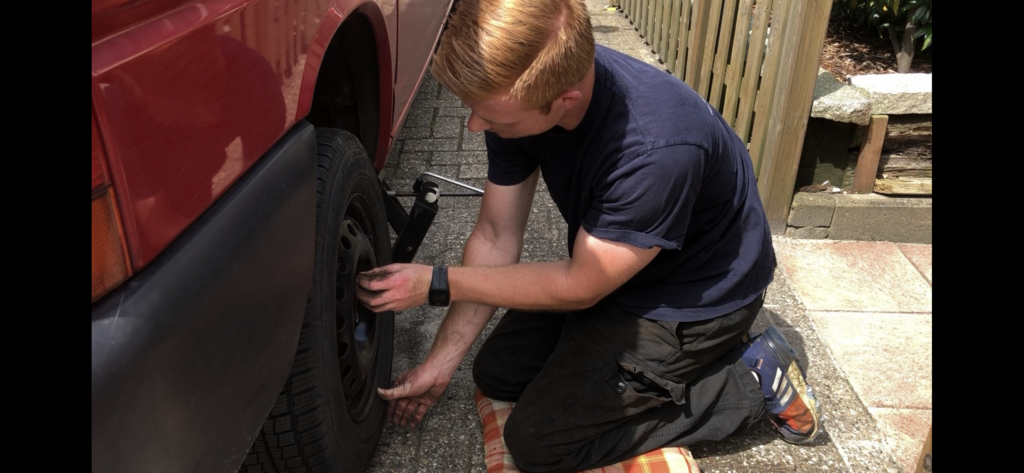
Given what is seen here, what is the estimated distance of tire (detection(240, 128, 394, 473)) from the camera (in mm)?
1575

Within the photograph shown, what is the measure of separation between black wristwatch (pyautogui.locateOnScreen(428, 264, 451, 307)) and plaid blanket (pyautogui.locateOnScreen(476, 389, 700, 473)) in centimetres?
52

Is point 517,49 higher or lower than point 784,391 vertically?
higher

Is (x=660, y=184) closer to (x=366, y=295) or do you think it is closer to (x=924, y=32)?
(x=366, y=295)

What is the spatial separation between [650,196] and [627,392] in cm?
58

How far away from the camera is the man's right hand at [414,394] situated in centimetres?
212

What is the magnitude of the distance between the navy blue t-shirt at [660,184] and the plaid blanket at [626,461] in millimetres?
379

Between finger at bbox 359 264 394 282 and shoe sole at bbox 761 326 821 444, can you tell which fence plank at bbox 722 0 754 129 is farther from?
finger at bbox 359 264 394 282

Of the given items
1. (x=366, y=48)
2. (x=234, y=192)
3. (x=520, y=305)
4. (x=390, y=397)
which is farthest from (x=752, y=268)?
(x=234, y=192)

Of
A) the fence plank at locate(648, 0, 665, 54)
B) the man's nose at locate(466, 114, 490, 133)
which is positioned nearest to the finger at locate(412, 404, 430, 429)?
the man's nose at locate(466, 114, 490, 133)

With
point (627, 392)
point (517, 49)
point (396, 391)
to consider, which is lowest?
point (396, 391)

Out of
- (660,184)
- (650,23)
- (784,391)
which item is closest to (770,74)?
(784,391)

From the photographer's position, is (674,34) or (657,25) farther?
(657,25)

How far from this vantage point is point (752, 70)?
3.28m

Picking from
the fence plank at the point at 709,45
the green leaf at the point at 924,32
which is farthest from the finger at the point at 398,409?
the green leaf at the point at 924,32
